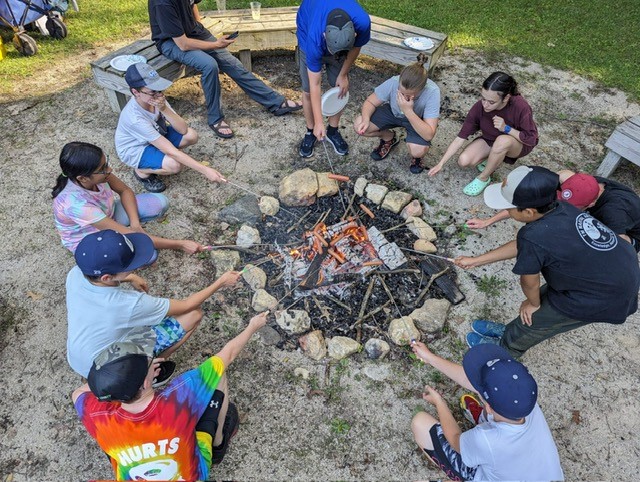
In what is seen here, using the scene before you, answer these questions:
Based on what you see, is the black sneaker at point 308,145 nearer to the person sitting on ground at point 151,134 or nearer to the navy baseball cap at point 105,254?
the person sitting on ground at point 151,134

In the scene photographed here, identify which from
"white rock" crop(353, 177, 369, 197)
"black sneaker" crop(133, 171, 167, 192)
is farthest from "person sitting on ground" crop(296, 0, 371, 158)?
"black sneaker" crop(133, 171, 167, 192)

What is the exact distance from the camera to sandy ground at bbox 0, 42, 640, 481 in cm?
302

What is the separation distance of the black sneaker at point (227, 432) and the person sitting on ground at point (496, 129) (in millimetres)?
2963

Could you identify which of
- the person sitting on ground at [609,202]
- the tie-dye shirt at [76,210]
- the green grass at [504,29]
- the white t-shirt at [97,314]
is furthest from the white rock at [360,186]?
the green grass at [504,29]

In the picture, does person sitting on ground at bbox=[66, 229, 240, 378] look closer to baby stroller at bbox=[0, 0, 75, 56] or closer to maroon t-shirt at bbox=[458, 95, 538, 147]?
maroon t-shirt at bbox=[458, 95, 538, 147]

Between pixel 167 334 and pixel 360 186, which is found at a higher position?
pixel 360 186

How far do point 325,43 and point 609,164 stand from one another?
349 centimetres

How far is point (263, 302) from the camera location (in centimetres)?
371

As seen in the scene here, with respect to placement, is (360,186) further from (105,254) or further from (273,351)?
(105,254)

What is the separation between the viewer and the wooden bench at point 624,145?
4.61m

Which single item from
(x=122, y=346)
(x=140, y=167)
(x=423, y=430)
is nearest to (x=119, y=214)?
(x=140, y=167)

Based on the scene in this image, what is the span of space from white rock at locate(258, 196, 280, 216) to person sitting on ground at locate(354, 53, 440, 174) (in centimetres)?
129

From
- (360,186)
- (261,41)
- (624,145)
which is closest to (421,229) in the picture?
(360,186)

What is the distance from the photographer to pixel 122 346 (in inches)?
92.8
